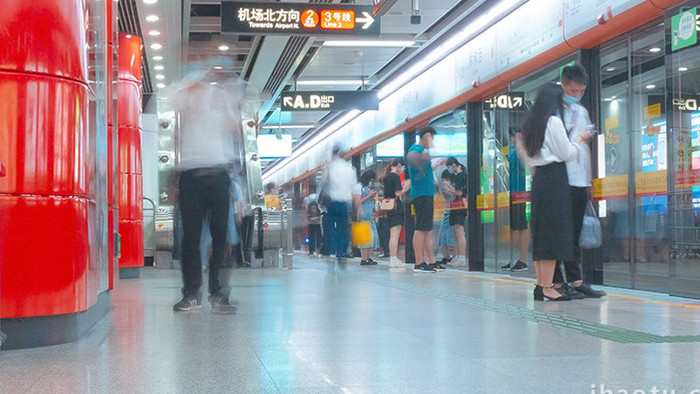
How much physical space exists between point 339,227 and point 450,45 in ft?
11.7

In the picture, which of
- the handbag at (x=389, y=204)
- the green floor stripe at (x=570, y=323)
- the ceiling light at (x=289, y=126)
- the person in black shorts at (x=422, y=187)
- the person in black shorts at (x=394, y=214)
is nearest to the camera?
the green floor stripe at (x=570, y=323)

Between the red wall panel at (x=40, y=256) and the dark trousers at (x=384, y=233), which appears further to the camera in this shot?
the dark trousers at (x=384, y=233)

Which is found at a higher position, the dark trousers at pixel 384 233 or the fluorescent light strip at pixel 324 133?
the fluorescent light strip at pixel 324 133

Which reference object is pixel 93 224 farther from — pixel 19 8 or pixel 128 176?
pixel 128 176

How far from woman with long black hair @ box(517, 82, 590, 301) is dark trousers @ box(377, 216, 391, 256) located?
500 inches

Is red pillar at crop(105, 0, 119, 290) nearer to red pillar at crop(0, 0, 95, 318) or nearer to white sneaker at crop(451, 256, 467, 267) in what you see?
red pillar at crop(0, 0, 95, 318)

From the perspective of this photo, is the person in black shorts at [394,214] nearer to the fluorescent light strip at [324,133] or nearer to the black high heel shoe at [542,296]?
the black high heel shoe at [542,296]

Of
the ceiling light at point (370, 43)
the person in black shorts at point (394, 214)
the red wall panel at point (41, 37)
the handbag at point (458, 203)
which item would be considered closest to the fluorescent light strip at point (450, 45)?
the ceiling light at point (370, 43)

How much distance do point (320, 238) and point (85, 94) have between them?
15042 mm

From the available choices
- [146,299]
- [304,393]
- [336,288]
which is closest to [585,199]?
[336,288]

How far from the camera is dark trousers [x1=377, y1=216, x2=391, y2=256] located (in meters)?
19.0

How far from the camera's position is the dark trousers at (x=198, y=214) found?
559cm

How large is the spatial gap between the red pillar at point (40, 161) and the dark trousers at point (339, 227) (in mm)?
7932

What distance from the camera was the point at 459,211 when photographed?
12.7 meters
